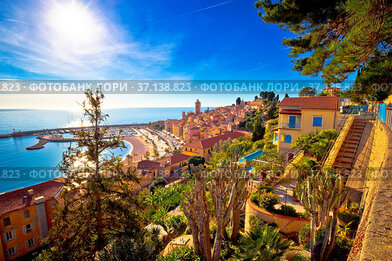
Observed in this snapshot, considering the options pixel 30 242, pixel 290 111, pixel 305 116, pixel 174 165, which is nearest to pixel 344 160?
pixel 305 116

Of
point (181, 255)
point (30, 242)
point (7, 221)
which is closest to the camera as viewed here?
point (181, 255)

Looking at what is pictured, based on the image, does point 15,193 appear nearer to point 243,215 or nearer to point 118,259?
point 118,259

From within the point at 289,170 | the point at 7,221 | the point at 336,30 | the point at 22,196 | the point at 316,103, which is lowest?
the point at 7,221

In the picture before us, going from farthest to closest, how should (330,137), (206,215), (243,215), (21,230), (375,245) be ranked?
(21,230) < (330,137) < (243,215) < (206,215) < (375,245)

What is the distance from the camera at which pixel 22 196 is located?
61.2ft

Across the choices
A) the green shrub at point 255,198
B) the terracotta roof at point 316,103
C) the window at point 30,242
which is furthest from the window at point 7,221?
the terracotta roof at point 316,103

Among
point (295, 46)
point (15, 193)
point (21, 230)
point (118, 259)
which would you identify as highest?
point (295, 46)

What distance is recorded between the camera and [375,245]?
1888mm

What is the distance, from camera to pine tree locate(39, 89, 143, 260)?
5.92 meters

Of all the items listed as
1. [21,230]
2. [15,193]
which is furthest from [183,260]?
[15,193]

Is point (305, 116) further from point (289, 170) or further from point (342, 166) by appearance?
point (289, 170)

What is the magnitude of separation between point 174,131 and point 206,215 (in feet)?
348

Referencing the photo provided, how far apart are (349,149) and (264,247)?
827 centimetres

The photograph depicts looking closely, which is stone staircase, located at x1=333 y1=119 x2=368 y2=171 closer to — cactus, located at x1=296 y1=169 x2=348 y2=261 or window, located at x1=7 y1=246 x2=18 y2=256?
cactus, located at x1=296 y1=169 x2=348 y2=261
